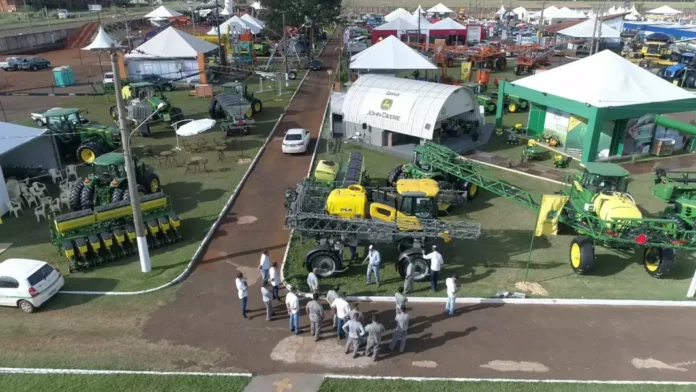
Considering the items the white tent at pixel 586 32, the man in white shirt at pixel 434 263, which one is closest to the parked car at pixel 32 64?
the man in white shirt at pixel 434 263

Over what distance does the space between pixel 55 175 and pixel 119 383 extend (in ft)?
51.0

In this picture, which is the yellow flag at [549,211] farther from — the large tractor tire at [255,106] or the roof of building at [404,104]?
the large tractor tire at [255,106]

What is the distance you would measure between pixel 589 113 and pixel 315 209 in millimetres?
16480

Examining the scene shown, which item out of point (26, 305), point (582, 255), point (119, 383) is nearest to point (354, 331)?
point (119, 383)

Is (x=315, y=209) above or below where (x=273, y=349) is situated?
above

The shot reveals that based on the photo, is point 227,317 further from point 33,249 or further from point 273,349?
point 33,249

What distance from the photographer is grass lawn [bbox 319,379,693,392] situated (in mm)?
10961

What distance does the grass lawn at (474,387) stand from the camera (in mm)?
10961

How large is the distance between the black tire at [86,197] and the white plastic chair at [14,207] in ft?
10.4

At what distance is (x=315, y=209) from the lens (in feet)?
53.5

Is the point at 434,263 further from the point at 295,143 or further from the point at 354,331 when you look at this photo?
the point at 295,143

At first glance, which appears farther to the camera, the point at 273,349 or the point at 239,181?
the point at 239,181

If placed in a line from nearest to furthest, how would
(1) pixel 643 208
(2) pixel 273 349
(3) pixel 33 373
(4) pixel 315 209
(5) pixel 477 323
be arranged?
1. (3) pixel 33 373
2. (2) pixel 273 349
3. (5) pixel 477 323
4. (4) pixel 315 209
5. (1) pixel 643 208

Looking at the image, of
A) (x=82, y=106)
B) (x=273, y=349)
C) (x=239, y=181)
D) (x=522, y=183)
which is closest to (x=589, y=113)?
(x=522, y=183)
